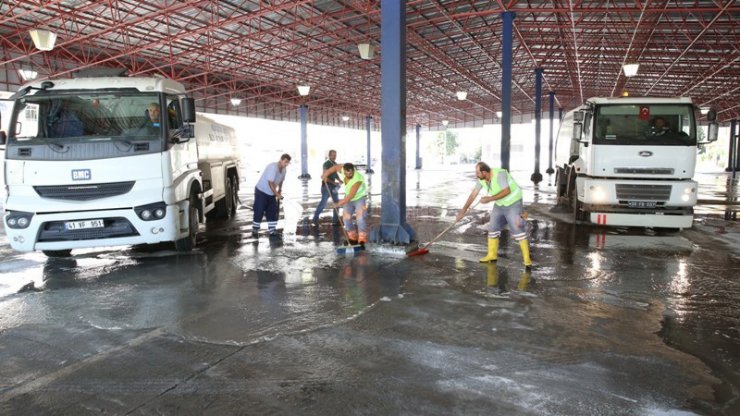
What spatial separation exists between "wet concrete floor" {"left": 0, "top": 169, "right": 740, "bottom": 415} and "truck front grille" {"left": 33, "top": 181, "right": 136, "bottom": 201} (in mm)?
1093

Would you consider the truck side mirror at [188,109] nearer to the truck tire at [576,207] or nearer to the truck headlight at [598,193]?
the truck headlight at [598,193]

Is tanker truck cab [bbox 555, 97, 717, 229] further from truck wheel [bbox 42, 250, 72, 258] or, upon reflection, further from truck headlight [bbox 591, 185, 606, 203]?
truck wheel [bbox 42, 250, 72, 258]

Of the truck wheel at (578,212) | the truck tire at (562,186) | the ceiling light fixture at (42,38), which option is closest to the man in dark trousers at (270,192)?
the truck wheel at (578,212)

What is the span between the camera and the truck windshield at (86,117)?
23.1ft

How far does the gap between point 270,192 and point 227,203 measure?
10.5ft

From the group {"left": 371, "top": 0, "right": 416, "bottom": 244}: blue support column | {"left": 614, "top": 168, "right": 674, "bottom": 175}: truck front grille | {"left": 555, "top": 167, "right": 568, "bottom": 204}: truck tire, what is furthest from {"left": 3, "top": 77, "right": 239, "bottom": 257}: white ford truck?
{"left": 555, "top": 167, "right": 568, "bottom": 204}: truck tire

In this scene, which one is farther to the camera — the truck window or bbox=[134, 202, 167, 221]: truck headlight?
the truck window

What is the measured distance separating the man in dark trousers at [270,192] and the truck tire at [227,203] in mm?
2568

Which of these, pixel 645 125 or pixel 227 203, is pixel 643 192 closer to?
pixel 645 125

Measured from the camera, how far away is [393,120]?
320 inches

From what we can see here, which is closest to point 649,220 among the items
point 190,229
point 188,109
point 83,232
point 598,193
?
point 598,193

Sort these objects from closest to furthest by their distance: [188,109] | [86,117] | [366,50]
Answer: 1. [86,117]
2. [188,109]
3. [366,50]

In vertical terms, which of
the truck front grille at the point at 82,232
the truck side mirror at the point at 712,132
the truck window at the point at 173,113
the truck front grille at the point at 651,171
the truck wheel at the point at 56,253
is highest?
the truck window at the point at 173,113

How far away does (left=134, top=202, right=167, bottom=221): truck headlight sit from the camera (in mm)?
7008
